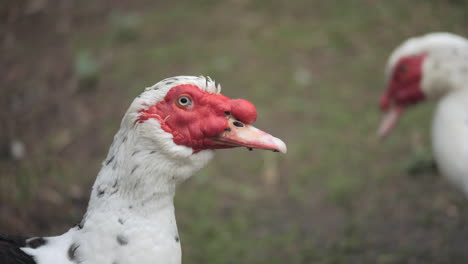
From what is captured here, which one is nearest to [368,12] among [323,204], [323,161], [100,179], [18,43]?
[323,161]

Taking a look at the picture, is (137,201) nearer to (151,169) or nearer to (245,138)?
(151,169)

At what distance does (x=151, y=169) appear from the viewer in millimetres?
1891

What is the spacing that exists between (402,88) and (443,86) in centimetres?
32

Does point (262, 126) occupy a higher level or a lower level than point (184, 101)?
higher

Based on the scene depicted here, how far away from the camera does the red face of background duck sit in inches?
76.0

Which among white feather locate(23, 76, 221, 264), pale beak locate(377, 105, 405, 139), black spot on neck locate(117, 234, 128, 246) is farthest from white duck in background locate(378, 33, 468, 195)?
black spot on neck locate(117, 234, 128, 246)

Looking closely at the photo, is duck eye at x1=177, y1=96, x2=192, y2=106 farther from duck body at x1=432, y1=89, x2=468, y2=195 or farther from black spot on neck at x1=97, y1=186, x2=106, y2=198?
duck body at x1=432, y1=89, x2=468, y2=195

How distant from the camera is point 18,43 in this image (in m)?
3.98

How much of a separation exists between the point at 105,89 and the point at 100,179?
14.8 ft

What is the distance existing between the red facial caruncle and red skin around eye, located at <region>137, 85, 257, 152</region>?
1.92 metres

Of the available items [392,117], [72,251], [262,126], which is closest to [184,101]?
[72,251]

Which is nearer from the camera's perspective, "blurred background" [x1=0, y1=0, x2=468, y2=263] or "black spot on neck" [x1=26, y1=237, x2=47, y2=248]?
"black spot on neck" [x1=26, y1=237, x2=47, y2=248]

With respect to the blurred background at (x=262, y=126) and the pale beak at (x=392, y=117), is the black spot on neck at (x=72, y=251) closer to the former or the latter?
the blurred background at (x=262, y=126)

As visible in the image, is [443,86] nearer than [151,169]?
No
